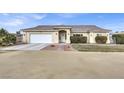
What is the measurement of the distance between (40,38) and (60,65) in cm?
809

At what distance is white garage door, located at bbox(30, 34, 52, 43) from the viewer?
18.6 m

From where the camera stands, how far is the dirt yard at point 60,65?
28.6ft

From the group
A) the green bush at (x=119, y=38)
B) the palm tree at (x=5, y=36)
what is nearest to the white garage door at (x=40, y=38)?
the palm tree at (x=5, y=36)

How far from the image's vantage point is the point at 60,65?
444 inches

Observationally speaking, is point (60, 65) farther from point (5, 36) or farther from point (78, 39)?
point (78, 39)

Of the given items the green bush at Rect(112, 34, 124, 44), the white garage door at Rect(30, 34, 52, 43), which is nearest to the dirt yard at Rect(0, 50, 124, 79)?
the green bush at Rect(112, 34, 124, 44)

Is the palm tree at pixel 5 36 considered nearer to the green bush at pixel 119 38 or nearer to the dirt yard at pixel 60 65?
the dirt yard at pixel 60 65

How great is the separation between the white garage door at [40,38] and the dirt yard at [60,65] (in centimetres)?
376

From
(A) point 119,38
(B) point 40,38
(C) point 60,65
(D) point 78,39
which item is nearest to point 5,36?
(B) point 40,38
